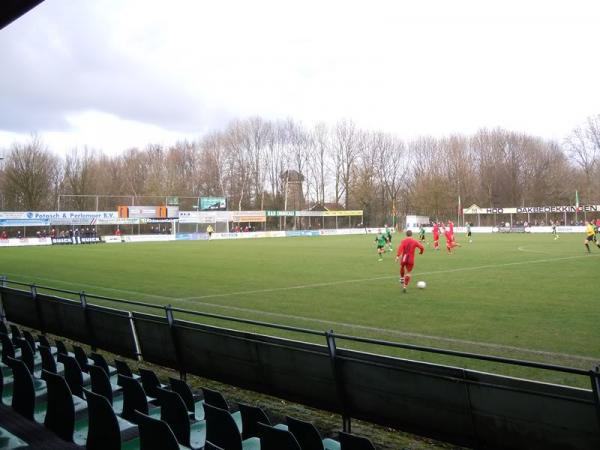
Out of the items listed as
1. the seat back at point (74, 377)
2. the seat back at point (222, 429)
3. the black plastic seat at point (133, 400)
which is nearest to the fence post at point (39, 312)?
the seat back at point (74, 377)

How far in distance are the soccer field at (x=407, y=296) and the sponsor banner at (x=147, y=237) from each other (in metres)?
31.4

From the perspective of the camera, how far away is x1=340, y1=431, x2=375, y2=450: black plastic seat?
306cm

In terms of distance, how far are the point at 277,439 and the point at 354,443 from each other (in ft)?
1.48

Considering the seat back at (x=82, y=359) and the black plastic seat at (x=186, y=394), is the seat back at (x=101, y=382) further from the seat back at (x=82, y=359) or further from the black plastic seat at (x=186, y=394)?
the seat back at (x=82, y=359)

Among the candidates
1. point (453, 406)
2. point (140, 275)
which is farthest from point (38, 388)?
point (140, 275)

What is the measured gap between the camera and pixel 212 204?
72250 millimetres

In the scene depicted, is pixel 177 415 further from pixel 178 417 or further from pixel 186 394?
pixel 186 394

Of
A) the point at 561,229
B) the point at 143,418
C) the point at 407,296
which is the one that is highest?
the point at 143,418

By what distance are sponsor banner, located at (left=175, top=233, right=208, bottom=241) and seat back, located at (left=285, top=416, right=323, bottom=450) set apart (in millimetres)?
59877

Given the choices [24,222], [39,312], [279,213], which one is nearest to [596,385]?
[39,312]

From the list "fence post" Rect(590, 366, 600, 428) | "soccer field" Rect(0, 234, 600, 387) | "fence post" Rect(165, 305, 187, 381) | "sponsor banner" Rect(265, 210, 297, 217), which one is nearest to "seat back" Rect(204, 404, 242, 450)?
"fence post" Rect(590, 366, 600, 428)

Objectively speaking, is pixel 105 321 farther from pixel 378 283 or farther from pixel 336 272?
pixel 336 272

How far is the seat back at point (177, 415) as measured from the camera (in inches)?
155

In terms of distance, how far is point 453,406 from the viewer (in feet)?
14.1
